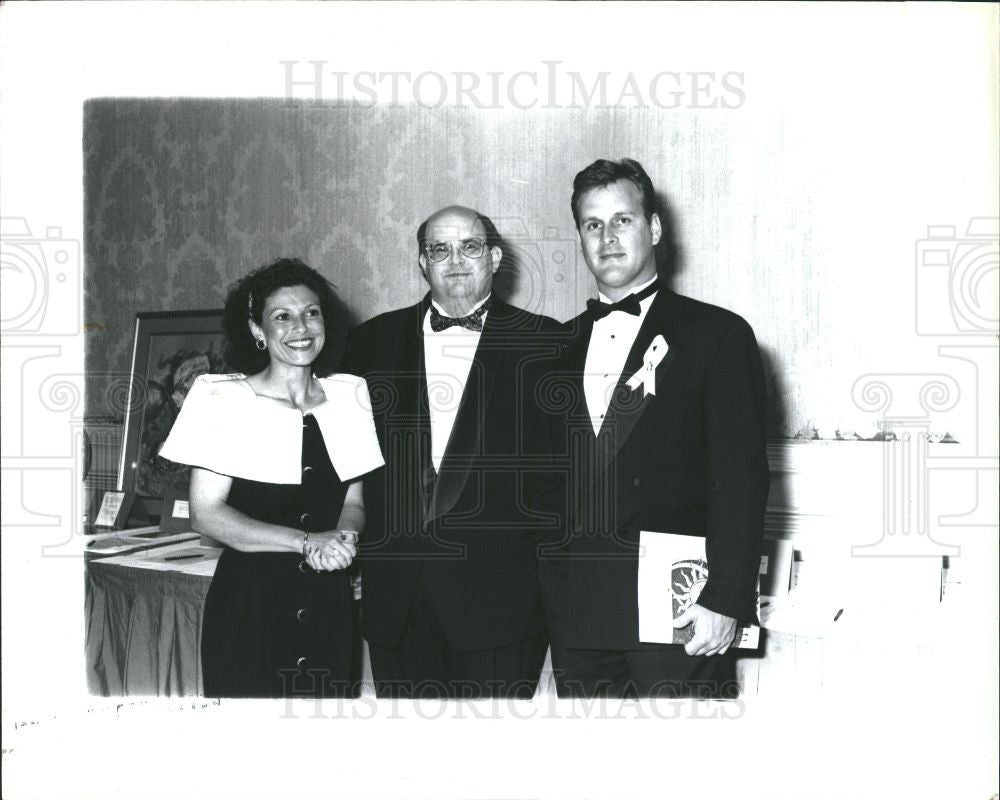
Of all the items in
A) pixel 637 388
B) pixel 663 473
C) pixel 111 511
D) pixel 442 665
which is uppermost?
pixel 637 388

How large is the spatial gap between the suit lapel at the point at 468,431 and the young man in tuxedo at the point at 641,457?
208 millimetres

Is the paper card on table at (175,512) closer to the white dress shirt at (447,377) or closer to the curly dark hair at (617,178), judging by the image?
the white dress shirt at (447,377)

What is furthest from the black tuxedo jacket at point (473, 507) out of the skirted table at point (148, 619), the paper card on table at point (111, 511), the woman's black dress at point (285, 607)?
the paper card on table at point (111, 511)

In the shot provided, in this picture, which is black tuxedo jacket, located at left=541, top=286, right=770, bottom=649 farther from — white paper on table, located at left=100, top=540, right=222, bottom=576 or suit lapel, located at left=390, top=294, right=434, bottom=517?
white paper on table, located at left=100, top=540, right=222, bottom=576

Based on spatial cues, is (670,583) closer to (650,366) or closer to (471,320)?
(650,366)

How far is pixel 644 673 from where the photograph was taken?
2.34m

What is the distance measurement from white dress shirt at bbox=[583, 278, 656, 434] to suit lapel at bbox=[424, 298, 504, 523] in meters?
0.25

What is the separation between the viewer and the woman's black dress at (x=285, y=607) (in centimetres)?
242

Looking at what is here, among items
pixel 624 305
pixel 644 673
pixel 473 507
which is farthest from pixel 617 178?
pixel 644 673

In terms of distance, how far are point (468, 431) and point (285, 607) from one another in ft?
2.34

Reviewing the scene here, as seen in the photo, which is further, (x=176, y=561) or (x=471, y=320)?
(x=176, y=561)

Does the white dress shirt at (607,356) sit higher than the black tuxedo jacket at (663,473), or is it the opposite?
the white dress shirt at (607,356)

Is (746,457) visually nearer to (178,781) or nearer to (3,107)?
(178,781)

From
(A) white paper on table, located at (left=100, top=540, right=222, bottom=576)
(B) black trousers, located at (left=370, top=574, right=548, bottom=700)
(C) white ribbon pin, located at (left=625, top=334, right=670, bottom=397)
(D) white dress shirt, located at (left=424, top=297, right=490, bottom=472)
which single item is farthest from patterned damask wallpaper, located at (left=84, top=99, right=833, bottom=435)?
(B) black trousers, located at (left=370, top=574, right=548, bottom=700)
